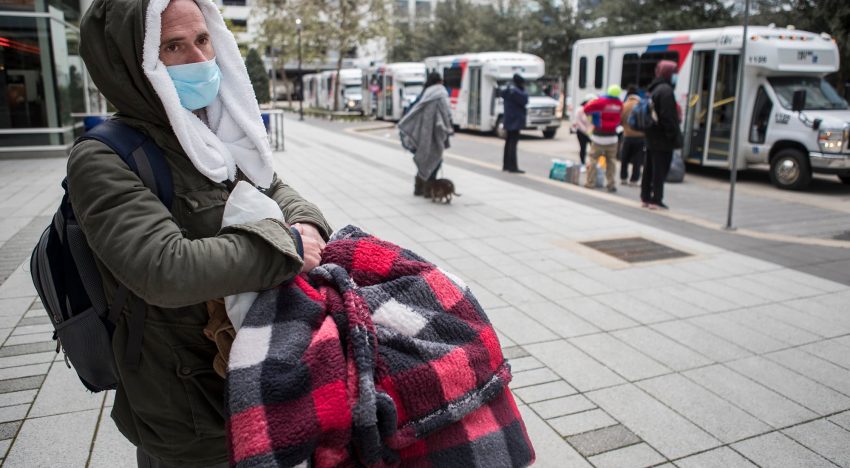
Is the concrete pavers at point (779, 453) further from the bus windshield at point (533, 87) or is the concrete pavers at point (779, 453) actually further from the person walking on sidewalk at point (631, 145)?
the bus windshield at point (533, 87)

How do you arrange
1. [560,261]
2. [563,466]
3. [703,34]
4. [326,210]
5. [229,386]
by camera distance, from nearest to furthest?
[229,386]
[563,466]
[560,261]
[326,210]
[703,34]

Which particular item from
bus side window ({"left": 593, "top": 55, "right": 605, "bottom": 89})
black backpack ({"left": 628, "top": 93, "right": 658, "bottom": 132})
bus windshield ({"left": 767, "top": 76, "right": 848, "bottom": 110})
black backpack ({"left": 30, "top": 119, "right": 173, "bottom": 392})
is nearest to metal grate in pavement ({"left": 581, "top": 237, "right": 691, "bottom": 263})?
black backpack ({"left": 628, "top": 93, "right": 658, "bottom": 132})

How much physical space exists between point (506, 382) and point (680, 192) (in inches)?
458

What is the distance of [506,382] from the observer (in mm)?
1515

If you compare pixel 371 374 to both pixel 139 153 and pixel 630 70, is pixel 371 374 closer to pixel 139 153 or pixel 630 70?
pixel 139 153

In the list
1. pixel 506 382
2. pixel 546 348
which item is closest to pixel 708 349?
pixel 546 348

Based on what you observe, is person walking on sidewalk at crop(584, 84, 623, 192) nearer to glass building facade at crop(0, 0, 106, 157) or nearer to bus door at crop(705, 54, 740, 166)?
bus door at crop(705, 54, 740, 166)

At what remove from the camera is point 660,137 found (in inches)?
369

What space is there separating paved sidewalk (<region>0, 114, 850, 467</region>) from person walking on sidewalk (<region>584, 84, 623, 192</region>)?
11.2 feet

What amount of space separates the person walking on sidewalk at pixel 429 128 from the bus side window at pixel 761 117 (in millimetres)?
6960

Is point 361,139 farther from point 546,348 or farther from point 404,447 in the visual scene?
point 404,447

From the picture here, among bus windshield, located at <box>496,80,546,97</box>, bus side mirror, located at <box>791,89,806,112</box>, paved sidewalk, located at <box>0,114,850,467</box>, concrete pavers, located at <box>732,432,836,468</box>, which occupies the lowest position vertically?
concrete pavers, located at <box>732,432,836,468</box>

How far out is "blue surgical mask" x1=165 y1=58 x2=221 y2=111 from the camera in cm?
152

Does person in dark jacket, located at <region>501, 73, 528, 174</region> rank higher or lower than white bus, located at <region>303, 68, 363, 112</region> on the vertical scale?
lower
